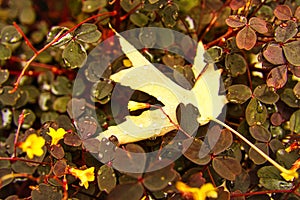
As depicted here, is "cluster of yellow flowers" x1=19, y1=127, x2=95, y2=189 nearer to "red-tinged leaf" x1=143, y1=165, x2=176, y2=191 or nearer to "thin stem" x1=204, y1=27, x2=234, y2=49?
"red-tinged leaf" x1=143, y1=165, x2=176, y2=191

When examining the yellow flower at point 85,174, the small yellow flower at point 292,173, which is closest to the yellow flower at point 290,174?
the small yellow flower at point 292,173

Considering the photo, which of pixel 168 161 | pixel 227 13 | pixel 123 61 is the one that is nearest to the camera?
pixel 168 161

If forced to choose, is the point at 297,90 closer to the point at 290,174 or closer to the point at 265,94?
the point at 265,94

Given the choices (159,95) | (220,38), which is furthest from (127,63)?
(220,38)

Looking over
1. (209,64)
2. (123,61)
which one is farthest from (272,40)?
(123,61)

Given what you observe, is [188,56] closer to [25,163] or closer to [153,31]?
[153,31]

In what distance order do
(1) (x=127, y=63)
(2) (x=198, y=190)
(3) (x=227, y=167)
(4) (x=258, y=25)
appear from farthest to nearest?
(1) (x=127, y=63)
(4) (x=258, y=25)
(3) (x=227, y=167)
(2) (x=198, y=190)

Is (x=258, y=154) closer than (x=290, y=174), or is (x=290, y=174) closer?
(x=290, y=174)

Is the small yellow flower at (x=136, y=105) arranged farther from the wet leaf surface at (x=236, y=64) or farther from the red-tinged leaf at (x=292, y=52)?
the red-tinged leaf at (x=292, y=52)
